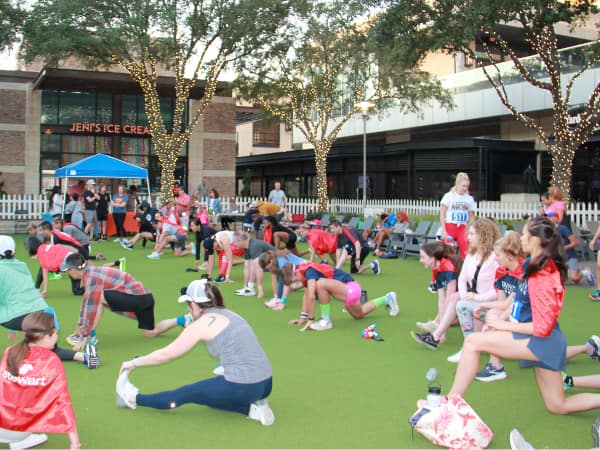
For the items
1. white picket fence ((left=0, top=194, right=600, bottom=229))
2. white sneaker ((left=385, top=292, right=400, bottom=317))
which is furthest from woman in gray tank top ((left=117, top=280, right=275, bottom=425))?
white picket fence ((left=0, top=194, right=600, bottom=229))

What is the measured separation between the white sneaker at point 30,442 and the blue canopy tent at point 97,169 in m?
18.6

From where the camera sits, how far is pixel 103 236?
22250mm

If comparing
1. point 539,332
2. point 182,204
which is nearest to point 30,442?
point 539,332

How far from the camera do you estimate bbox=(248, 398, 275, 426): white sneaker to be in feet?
16.4

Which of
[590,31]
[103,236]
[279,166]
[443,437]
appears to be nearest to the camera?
[443,437]

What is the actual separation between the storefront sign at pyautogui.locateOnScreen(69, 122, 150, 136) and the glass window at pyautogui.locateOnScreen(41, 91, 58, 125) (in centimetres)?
89

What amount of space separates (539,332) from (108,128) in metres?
28.8

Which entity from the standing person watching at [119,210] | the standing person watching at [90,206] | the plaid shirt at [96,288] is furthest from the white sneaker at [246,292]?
the standing person watching at [119,210]

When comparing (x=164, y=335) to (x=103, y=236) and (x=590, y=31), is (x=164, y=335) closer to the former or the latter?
(x=103, y=236)

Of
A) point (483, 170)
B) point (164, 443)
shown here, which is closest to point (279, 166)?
point (483, 170)

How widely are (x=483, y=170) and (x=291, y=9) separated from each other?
1034 cm

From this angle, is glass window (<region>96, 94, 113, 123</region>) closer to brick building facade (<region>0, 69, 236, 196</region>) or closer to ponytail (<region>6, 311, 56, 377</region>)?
brick building facade (<region>0, 69, 236, 196</region>)

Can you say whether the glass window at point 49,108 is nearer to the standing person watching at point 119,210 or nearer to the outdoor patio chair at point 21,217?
the outdoor patio chair at point 21,217

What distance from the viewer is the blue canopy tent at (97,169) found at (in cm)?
2227
